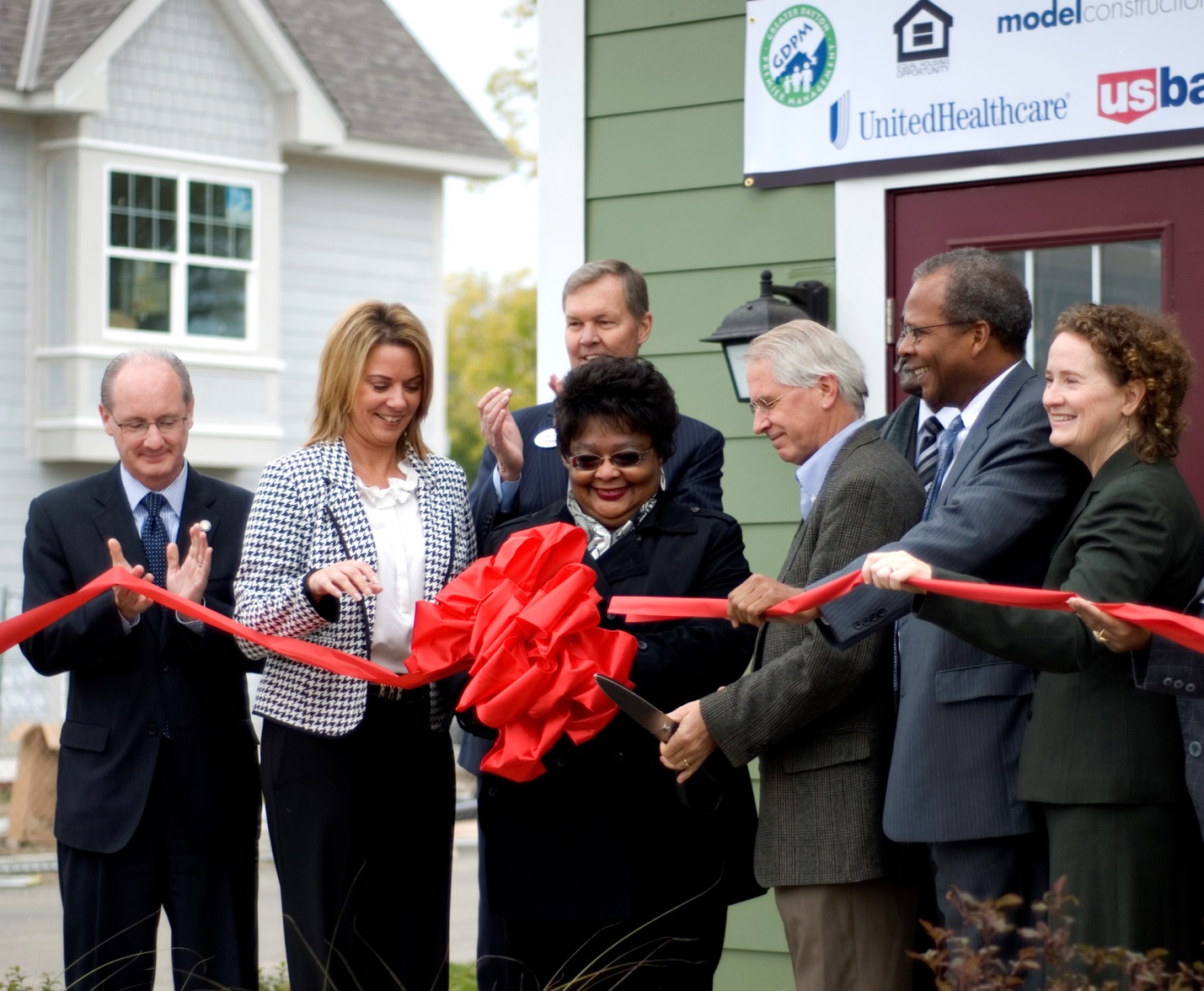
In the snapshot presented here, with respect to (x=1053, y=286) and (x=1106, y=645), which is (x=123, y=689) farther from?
(x=1053, y=286)

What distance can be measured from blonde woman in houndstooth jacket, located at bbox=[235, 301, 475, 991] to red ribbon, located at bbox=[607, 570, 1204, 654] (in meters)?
0.63

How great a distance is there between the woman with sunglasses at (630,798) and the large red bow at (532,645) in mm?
124

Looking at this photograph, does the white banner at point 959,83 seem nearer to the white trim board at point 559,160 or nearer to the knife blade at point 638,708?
the white trim board at point 559,160

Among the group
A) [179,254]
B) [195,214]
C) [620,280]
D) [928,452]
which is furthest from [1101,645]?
[195,214]

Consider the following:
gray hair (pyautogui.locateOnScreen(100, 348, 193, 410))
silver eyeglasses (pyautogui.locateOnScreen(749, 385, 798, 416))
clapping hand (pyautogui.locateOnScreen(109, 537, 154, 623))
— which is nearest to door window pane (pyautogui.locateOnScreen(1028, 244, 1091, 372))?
silver eyeglasses (pyautogui.locateOnScreen(749, 385, 798, 416))

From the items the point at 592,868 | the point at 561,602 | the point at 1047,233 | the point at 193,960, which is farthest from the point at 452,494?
the point at 1047,233

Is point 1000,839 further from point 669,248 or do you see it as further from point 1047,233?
point 669,248

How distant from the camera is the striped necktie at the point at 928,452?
12.7 feet

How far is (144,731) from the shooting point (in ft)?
13.1

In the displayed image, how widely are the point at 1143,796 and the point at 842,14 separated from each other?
2984 mm

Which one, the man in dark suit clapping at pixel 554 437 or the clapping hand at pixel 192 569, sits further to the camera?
the man in dark suit clapping at pixel 554 437

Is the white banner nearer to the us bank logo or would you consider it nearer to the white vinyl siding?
the us bank logo

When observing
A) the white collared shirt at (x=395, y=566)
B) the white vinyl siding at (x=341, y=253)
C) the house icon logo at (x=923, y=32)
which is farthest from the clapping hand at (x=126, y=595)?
the white vinyl siding at (x=341, y=253)

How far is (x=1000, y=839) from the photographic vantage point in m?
3.38
